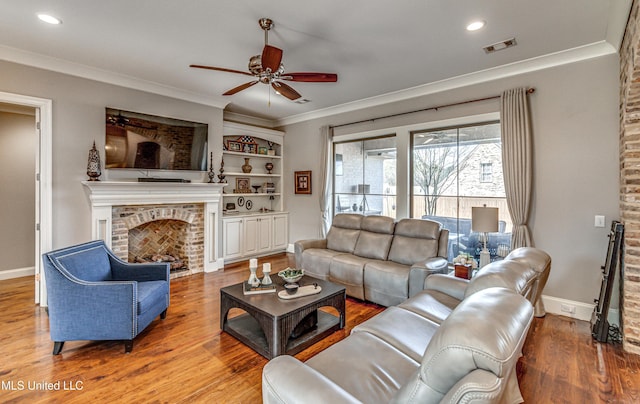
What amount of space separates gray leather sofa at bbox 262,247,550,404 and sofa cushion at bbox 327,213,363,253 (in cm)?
222

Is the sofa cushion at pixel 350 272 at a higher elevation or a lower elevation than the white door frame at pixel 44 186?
lower

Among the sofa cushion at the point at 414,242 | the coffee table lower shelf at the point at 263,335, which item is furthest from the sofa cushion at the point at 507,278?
the sofa cushion at the point at 414,242

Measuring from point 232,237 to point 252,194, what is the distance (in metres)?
1.00

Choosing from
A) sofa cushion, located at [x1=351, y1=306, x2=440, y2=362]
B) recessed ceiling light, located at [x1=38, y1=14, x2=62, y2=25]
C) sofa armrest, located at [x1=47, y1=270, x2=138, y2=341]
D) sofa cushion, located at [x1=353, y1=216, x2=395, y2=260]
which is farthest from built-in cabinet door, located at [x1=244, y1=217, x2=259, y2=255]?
sofa cushion, located at [x1=351, y1=306, x2=440, y2=362]

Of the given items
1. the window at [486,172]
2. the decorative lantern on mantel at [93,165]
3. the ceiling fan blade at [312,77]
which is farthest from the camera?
the window at [486,172]

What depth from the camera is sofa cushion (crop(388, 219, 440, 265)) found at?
375 cm

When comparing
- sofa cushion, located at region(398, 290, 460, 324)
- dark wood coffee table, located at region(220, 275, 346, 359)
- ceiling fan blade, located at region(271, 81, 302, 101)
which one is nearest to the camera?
sofa cushion, located at region(398, 290, 460, 324)

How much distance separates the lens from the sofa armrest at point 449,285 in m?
2.58

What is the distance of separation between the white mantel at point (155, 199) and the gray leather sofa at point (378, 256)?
64.5 inches

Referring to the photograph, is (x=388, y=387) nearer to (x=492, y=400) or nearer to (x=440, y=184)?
(x=492, y=400)

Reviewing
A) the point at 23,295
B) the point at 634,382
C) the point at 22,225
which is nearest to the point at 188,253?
the point at 23,295

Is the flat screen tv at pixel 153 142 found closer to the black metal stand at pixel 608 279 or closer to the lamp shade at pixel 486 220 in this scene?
the lamp shade at pixel 486 220

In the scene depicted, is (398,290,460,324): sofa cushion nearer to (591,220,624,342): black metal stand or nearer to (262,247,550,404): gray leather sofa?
(262,247,550,404): gray leather sofa

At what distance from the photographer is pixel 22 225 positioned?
4.73m
